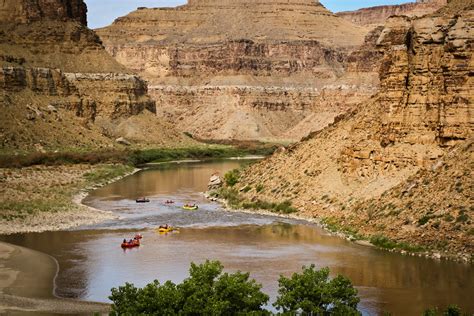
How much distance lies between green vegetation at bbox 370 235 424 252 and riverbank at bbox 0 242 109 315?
47.3ft

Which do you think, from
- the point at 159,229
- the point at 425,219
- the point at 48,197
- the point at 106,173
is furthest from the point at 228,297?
the point at 106,173

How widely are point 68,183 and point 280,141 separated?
86.5 m

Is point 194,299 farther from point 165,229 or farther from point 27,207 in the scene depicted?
point 27,207

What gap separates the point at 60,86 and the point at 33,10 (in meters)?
13.4

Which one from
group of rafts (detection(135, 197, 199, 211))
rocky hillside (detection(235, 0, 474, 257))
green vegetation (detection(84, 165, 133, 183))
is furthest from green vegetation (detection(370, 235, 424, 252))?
green vegetation (detection(84, 165, 133, 183))

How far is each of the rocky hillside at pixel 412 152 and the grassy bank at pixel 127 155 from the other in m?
35.0

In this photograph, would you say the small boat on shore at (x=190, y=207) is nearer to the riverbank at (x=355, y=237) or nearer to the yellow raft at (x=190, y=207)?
the yellow raft at (x=190, y=207)

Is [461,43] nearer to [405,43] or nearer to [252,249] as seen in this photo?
[405,43]

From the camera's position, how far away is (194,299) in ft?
93.4

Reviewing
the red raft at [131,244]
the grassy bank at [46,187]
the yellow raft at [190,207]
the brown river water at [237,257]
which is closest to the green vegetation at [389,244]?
the brown river water at [237,257]

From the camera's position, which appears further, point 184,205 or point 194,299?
point 184,205

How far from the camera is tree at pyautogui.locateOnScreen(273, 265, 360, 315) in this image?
29216 millimetres

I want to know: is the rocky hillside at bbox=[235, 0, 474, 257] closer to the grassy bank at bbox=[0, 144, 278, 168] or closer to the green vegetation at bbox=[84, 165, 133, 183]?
the green vegetation at bbox=[84, 165, 133, 183]

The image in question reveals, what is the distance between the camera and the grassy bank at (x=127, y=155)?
89000 mm
